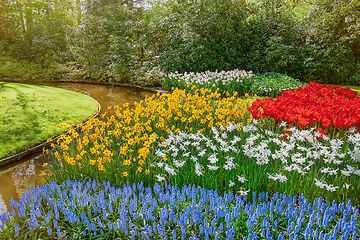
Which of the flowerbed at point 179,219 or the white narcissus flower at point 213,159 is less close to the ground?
the white narcissus flower at point 213,159

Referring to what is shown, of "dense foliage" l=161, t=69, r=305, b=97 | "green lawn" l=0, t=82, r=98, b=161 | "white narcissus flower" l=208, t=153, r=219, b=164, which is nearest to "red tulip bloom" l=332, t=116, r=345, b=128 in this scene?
"white narcissus flower" l=208, t=153, r=219, b=164

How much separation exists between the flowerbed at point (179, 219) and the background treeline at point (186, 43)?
29.2 feet

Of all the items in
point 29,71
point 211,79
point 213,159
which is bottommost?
point 213,159

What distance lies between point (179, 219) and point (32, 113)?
624 centimetres

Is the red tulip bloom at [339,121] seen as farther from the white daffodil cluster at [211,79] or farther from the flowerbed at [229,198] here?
the white daffodil cluster at [211,79]

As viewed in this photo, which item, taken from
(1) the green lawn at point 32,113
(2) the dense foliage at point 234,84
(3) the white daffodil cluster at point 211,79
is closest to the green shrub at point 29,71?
(1) the green lawn at point 32,113

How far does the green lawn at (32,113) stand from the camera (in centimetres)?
541

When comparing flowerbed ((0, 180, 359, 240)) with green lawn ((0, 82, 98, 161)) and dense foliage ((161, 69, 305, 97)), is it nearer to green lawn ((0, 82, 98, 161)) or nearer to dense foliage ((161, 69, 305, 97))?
green lawn ((0, 82, 98, 161))

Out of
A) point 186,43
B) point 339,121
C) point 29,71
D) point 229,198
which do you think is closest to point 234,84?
point 186,43

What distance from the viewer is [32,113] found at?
22.8 feet

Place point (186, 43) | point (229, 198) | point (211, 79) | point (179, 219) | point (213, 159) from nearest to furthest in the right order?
point (179, 219), point (229, 198), point (213, 159), point (211, 79), point (186, 43)

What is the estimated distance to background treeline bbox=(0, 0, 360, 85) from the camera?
11.8m

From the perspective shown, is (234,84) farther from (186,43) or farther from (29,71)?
(29,71)

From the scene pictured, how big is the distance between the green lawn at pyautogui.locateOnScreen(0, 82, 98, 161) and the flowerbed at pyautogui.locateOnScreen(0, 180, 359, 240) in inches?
125
